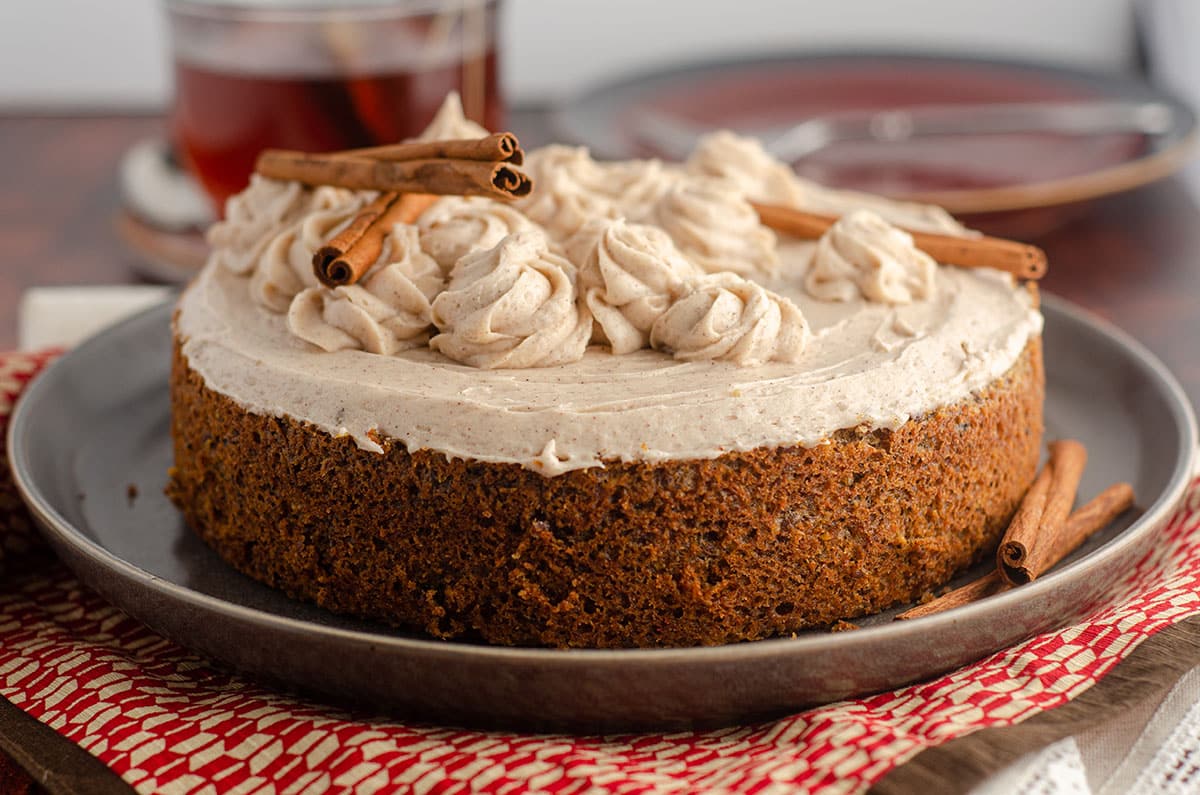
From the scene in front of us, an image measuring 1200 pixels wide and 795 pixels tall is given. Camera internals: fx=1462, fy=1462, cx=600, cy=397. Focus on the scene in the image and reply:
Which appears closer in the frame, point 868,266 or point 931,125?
point 868,266

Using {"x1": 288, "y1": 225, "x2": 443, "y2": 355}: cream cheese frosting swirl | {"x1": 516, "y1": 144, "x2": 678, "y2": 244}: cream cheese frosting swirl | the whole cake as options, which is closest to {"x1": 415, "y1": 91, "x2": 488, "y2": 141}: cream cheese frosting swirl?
{"x1": 516, "y1": 144, "x2": 678, "y2": 244}: cream cheese frosting swirl

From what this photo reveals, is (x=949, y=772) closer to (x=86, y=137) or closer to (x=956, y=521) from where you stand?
(x=956, y=521)

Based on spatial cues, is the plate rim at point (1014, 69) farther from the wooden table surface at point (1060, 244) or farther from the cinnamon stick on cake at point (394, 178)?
the cinnamon stick on cake at point (394, 178)

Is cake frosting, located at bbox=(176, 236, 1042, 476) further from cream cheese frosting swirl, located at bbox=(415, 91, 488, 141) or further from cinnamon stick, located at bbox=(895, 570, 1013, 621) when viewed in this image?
cream cheese frosting swirl, located at bbox=(415, 91, 488, 141)

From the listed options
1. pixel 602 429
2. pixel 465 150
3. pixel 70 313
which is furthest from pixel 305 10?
pixel 602 429

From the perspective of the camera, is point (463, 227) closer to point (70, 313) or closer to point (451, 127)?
point (451, 127)

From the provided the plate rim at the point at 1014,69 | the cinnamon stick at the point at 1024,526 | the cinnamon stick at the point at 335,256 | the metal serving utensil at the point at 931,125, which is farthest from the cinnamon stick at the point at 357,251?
the metal serving utensil at the point at 931,125
